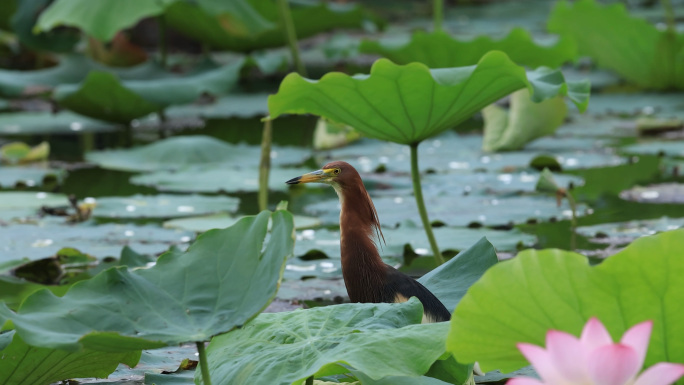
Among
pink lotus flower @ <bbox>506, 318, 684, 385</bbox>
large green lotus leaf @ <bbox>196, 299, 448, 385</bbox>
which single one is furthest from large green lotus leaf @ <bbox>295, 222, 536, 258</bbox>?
pink lotus flower @ <bbox>506, 318, 684, 385</bbox>

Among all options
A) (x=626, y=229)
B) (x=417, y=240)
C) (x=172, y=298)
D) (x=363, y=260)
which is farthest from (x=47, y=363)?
(x=626, y=229)

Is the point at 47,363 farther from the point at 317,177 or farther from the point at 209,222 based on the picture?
the point at 209,222

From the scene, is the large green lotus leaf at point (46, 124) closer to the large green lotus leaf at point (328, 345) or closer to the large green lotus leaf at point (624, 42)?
the large green lotus leaf at point (624, 42)

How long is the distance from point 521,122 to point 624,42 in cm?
161

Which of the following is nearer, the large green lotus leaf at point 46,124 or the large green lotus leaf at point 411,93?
the large green lotus leaf at point 411,93

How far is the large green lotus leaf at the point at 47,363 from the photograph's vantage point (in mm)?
1555

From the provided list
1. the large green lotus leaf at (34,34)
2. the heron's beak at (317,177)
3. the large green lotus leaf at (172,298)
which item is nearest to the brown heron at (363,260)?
the heron's beak at (317,177)

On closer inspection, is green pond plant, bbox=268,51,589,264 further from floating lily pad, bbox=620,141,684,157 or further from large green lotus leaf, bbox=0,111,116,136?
large green lotus leaf, bbox=0,111,116,136

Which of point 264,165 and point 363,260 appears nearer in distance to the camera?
point 363,260

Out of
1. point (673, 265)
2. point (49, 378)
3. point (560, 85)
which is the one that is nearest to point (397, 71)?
point (560, 85)

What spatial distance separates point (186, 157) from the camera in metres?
4.55

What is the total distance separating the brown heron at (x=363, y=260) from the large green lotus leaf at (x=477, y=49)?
226 centimetres

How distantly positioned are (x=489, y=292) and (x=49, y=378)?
809mm

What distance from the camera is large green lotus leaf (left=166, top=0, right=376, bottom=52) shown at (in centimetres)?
634
